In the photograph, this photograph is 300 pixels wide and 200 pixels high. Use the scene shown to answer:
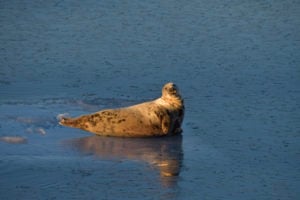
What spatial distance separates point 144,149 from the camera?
782 cm

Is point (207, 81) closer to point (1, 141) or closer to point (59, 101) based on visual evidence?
point (59, 101)

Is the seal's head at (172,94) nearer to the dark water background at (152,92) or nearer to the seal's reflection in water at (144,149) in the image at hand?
the dark water background at (152,92)

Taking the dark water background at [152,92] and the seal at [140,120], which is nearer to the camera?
the dark water background at [152,92]

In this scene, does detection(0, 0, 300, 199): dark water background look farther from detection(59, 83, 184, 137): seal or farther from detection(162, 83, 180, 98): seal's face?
detection(162, 83, 180, 98): seal's face

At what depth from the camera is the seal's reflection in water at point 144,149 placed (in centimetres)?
730

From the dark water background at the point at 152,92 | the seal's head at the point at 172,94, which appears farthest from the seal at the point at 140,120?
the dark water background at the point at 152,92

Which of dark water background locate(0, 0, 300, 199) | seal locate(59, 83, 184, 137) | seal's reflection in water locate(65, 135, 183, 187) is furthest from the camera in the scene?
seal locate(59, 83, 184, 137)

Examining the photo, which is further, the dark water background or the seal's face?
the seal's face

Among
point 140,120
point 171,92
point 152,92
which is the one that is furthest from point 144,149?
point 152,92

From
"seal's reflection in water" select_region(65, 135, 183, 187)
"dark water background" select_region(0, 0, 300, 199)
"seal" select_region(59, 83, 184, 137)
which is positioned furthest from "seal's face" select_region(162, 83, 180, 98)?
"seal's reflection in water" select_region(65, 135, 183, 187)

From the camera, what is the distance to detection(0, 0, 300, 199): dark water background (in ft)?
22.8

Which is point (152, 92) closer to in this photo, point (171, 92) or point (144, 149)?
point (171, 92)

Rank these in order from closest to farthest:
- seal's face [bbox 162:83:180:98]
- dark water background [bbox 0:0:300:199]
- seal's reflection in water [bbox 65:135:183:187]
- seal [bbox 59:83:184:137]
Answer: dark water background [bbox 0:0:300:199]
seal's reflection in water [bbox 65:135:183:187]
seal [bbox 59:83:184:137]
seal's face [bbox 162:83:180:98]

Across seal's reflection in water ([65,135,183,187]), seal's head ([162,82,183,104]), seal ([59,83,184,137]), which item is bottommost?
seal's reflection in water ([65,135,183,187])
